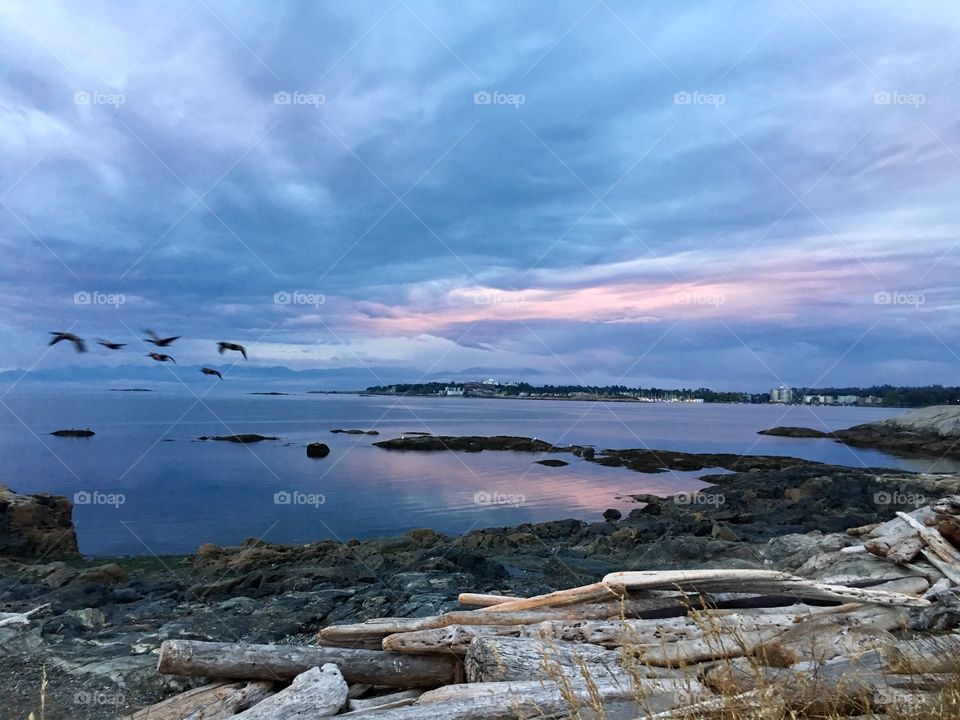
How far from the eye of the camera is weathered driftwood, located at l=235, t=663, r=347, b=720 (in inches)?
189

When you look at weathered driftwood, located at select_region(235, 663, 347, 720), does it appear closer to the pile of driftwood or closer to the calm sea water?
the pile of driftwood

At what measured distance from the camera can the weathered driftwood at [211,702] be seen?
5.18m

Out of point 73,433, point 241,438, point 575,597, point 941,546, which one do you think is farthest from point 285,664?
point 73,433

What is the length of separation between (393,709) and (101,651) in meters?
5.21

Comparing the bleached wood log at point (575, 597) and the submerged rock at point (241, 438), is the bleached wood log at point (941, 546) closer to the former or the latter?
the bleached wood log at point (575, 597)

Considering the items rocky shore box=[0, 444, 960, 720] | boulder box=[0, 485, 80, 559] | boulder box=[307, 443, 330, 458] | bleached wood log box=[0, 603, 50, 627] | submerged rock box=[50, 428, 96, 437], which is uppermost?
submerged rock box=[50, 428, 96, 437]

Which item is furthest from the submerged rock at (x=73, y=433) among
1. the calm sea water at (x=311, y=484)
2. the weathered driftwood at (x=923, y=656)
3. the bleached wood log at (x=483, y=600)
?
the weathered driftwood at (x=923, y=656)

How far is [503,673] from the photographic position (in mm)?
4770

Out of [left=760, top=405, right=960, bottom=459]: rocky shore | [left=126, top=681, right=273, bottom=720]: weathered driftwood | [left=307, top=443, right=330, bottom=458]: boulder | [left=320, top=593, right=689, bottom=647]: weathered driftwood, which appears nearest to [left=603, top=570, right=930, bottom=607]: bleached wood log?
[left=320, top=593, right=689, bottom=647]: weathered driftwood

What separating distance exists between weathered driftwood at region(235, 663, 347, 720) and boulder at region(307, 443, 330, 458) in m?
30.3

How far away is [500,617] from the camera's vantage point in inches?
240

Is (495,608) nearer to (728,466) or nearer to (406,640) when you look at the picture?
(406,640)

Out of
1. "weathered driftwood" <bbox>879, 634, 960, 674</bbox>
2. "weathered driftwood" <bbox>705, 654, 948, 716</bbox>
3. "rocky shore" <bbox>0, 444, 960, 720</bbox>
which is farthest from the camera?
"rocky shore" <bbox>0, 444, 960, 720</bbox>

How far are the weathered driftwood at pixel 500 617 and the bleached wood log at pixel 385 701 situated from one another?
644 mm
